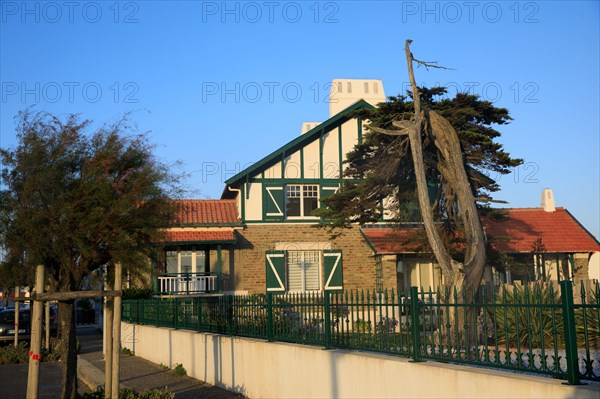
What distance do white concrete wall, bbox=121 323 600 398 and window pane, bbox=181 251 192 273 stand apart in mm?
12730

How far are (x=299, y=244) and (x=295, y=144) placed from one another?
13.4 ft

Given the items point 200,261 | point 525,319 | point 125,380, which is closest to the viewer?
point 525,319

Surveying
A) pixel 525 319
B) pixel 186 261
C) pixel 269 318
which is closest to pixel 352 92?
pixel 186 261

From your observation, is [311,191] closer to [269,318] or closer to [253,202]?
[253,202]

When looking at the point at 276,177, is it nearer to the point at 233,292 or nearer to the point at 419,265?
the point at 233,292

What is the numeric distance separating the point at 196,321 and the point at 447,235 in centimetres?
964

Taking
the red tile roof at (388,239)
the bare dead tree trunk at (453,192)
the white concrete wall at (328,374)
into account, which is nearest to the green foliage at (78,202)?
the white concrete wall at (328,374)

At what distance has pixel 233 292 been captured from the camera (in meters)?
28.7

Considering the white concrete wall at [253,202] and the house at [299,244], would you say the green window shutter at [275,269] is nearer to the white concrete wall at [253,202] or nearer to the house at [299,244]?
the house at [299,244]

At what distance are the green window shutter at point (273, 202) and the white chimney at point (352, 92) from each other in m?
5.82

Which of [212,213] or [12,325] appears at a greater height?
[212,213]

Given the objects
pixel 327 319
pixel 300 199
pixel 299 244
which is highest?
pixel 300 199

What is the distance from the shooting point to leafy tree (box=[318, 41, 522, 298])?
1828 centimetres

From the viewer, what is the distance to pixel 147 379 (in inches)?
578
